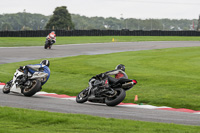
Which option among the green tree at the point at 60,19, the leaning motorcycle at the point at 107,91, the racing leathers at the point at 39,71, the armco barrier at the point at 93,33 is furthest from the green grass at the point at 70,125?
the green tree at the point at 60,19

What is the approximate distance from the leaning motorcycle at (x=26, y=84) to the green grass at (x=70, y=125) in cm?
429

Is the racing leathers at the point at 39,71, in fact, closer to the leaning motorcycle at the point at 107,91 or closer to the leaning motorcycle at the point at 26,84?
the leaning motorcycle at the point at 26,84

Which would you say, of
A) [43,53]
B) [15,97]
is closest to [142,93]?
[15,97]

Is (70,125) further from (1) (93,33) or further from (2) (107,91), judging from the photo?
(1) (93,33)

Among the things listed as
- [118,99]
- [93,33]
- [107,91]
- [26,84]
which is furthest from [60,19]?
[118,99]

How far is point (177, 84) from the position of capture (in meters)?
17.2

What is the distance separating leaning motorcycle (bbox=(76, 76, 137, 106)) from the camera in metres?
12.5

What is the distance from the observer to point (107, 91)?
42.3 ft

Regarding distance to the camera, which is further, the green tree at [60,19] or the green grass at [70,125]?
the green tree at [60,19]

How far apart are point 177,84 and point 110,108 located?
19.1 ft

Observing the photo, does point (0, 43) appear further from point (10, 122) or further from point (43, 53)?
point (10, 122)

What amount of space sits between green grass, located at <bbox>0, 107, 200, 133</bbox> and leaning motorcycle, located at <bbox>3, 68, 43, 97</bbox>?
14.1ft

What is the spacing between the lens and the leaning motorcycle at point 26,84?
14.2 meters

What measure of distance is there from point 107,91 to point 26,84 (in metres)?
3.33
